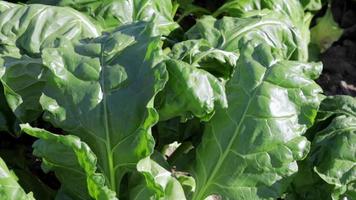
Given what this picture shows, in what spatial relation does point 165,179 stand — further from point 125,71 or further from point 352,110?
point 352,110

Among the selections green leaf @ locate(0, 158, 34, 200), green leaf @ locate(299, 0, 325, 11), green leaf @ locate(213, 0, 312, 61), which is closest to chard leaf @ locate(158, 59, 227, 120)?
green leaf @ locate(0, 158, 34, 200)

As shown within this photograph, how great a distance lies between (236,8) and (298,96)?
108 cm

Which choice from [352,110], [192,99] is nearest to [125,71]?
[192,99]

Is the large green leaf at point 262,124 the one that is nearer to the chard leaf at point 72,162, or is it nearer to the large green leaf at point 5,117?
the chard leaf at point 72,162

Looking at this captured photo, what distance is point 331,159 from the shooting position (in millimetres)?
2516

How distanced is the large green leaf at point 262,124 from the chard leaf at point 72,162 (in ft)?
1.55

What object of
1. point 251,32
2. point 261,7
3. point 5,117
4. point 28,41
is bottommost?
point 261,7

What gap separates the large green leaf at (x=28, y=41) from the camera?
8.32 feet

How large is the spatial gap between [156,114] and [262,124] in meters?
0.40

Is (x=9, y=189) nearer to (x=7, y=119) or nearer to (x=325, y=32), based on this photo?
(x=7, y=119)

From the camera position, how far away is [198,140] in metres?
2.74

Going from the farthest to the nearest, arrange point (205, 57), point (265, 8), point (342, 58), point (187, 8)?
point (342, 58), point (187, 8), point (265, 8), point (205, 57)

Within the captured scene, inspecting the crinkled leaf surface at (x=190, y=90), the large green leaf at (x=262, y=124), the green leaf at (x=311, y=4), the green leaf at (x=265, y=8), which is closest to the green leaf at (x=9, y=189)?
the crinkled leaf surface at (x=190, y=90)

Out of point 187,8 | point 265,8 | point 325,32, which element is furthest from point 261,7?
point 325,32
